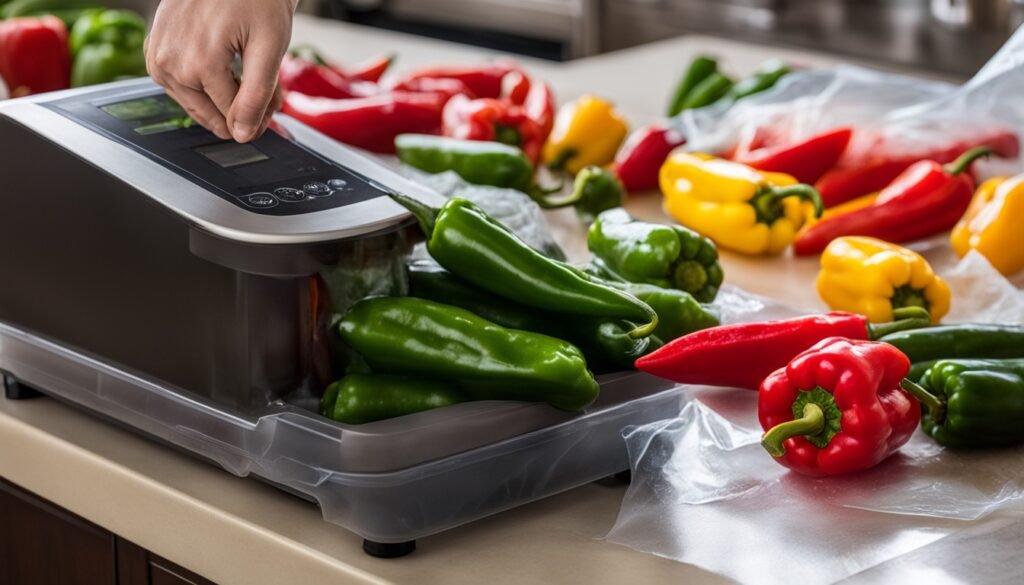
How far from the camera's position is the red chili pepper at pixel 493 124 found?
6.06ft

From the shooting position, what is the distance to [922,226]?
1628 mm

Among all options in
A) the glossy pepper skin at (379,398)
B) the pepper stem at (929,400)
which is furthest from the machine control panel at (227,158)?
the pepper stem at (929,400)

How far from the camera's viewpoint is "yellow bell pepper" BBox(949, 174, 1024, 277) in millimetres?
1526

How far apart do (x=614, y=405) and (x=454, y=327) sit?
0.13 meters

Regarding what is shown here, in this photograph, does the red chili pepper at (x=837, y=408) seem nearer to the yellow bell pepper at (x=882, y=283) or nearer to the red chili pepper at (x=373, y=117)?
the yellow bell pepper at (x=882, y=283)

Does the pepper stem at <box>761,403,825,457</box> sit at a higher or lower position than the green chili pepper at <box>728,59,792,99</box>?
higher

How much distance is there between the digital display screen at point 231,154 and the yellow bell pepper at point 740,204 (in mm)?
658

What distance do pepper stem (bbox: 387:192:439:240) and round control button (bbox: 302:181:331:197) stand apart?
0.05 metres

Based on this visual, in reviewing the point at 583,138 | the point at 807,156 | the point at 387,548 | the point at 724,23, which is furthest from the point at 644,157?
the point at 724,23

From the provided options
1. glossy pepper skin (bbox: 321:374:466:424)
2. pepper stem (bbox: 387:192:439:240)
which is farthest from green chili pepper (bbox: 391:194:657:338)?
glossy pepper skin (bbox: 321:374:466:424)

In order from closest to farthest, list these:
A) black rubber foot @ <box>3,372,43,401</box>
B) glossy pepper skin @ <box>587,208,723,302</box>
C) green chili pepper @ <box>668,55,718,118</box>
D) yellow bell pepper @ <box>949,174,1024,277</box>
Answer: black rubber foot @ <box>3,372,43,401</box>
glossy pepper skin @ <box>587,208,723,302</box>
yellow bell pepper @ <box>949,174,1024,277</box>
green chili pepper @ <box>668,55,718,118</box>

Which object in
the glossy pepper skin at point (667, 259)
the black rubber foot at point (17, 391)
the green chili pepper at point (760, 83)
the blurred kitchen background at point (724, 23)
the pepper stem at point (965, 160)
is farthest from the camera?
the blurred kitchen background at point (724, 23)

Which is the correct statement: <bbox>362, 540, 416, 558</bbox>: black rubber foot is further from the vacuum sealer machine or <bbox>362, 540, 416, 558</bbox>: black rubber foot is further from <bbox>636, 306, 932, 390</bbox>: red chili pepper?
<bbox>636, 306, 932, 390</bbox>: red chili pepper

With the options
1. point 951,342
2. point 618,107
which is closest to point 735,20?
point 618,107
